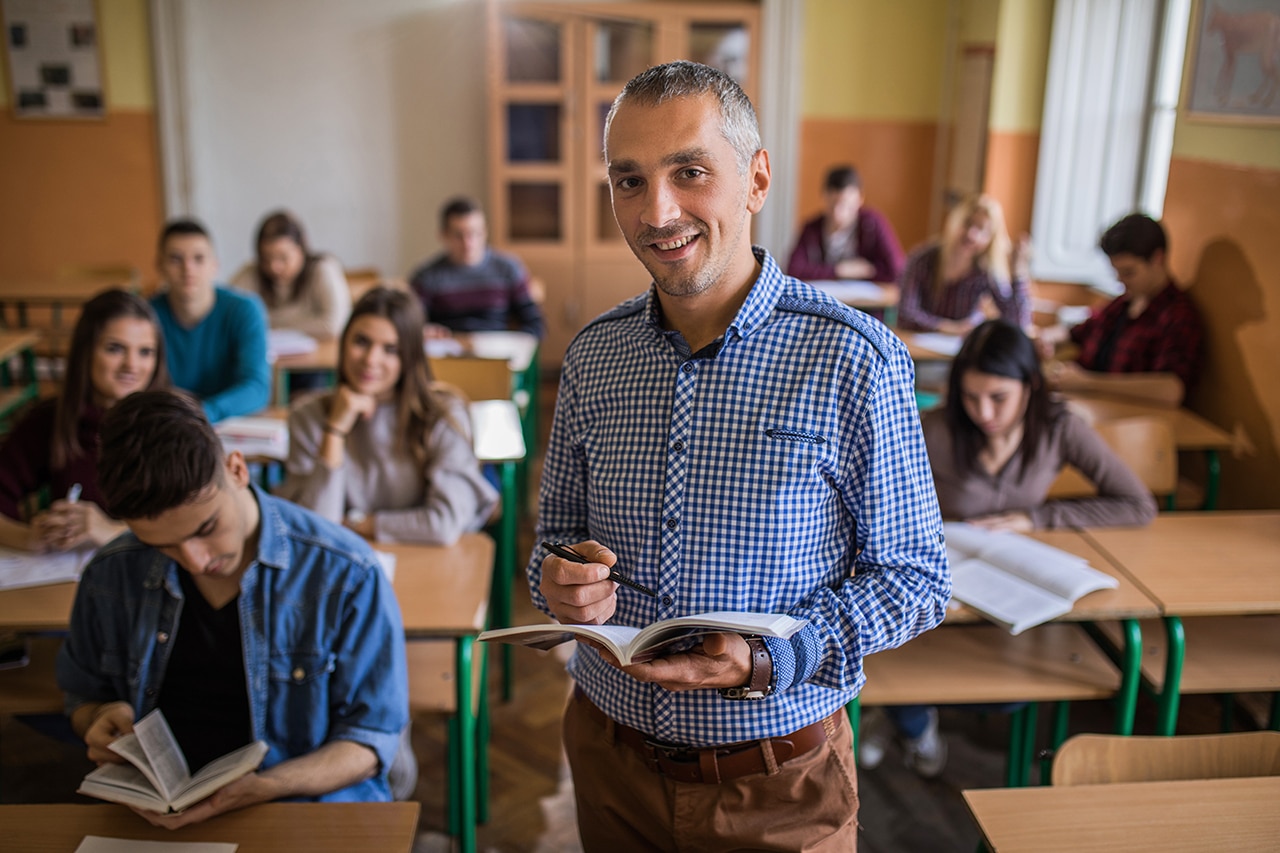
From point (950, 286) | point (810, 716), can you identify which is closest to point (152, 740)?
point (810, 716)

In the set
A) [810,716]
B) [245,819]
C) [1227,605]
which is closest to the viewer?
[810,716]

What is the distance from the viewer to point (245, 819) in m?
1.67

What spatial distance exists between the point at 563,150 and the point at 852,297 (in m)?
2.03

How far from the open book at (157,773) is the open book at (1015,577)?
1.41m

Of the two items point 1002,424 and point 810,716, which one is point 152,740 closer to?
point 810,716

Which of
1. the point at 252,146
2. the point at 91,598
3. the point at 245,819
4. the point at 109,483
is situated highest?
the point at 252,146

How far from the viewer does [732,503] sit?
56.6 inches

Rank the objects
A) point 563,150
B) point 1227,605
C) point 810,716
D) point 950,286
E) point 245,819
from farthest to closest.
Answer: point 563,150 → point 950,286 → point 1227,605 → point 245,819 → point 810,716

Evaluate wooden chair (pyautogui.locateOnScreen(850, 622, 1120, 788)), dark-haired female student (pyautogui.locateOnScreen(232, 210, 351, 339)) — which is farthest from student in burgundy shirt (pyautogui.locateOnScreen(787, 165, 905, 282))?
wooden chair (pyautogui.locateOnScreen(850, 622, 1120, 788))

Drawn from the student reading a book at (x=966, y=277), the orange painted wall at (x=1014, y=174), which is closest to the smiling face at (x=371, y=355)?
the student reading a book at (x=966, y=277)

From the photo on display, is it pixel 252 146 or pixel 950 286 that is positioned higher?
pixel 252 146

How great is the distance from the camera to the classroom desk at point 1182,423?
363 centimetres

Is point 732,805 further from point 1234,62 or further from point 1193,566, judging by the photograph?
point 1234,62

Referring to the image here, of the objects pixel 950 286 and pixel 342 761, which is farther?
pixel 950 286
